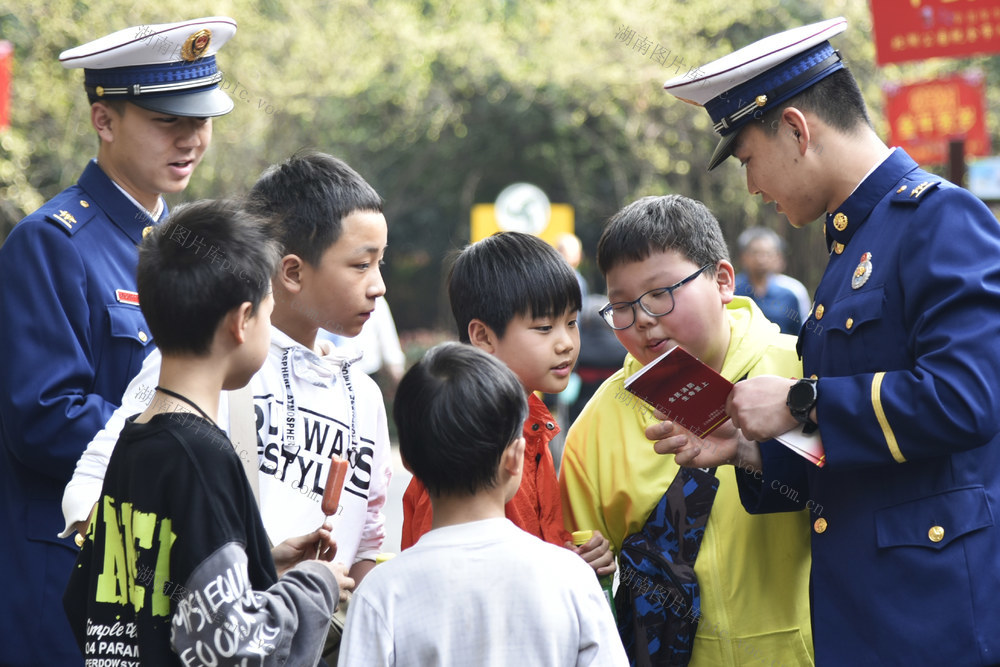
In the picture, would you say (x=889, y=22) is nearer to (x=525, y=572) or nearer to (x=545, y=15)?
(x=525, y=572)

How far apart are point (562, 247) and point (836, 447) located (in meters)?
7.32

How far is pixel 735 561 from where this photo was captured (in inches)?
110

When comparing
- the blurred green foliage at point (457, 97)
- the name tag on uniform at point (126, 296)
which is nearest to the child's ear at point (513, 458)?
the name tag on uniform at point (126, 296)

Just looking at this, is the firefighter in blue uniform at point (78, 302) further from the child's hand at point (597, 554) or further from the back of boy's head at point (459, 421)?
the child's hand at point (597, 554)

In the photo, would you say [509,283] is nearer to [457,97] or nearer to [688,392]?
[688,392]

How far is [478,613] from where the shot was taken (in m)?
2.10

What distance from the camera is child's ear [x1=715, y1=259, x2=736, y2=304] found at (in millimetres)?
3053

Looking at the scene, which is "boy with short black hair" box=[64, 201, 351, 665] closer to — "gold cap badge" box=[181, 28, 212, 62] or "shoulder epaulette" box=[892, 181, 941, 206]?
"gold cap badge" box=[181, 28, 212, 62]

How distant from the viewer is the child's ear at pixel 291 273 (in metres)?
2.93

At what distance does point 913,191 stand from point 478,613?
1315 mm

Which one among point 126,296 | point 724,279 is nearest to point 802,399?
point 724,279

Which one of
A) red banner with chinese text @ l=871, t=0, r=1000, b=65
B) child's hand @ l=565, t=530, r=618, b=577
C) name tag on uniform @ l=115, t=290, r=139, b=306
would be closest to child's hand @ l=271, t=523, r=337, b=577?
child's hand @ l=565, t=530, r=618, b=577

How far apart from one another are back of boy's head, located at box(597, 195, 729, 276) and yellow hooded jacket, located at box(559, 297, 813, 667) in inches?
9.0

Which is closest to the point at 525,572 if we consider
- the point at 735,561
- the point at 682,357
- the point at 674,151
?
the point at 682,357
